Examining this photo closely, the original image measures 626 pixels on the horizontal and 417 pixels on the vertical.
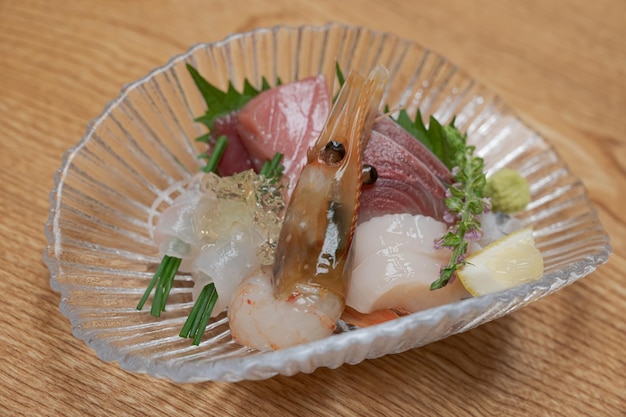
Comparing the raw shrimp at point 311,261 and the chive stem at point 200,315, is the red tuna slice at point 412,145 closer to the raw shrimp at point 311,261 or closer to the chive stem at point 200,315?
the raw shrimp at point 311,261

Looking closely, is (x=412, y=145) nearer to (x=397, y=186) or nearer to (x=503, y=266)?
(x=397, y=186)

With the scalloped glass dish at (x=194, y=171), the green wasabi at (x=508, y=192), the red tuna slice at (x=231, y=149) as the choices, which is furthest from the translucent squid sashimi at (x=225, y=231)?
the green wasabi at (x=508, y=192)

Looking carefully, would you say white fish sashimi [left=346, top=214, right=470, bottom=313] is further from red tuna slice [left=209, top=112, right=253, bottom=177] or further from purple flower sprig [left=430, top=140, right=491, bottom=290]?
red tuna slice [left=209, top=112, right=253, bottom=177]

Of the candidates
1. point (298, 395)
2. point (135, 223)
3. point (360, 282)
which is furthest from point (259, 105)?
point (298, 395)

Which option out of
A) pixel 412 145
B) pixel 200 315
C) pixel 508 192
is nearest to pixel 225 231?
pixel 200 315


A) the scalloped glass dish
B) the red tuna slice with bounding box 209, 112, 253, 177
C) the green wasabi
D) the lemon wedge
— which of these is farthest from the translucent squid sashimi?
the green wasabi

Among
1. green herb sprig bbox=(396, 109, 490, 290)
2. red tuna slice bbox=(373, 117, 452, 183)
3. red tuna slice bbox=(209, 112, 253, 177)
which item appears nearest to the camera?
green herb sprig bbox=(396, 109, 490, 290)
